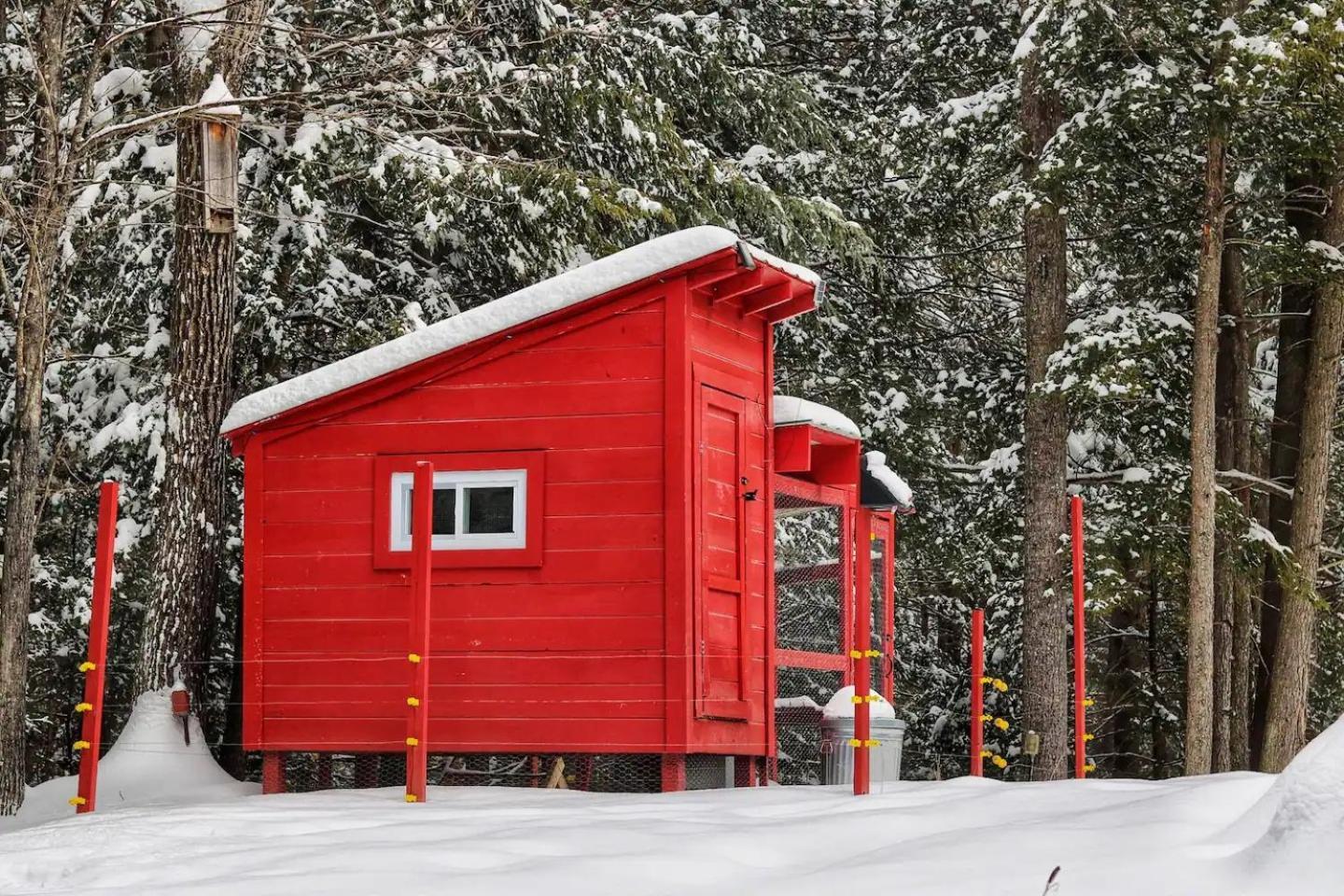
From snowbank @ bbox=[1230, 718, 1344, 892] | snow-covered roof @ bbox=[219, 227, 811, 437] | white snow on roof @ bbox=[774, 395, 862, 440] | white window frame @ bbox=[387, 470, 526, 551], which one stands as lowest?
snowbank @ bbox=[1230, 718, 1344, 892]

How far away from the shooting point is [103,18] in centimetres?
1075

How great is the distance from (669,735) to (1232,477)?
8658 millimetres

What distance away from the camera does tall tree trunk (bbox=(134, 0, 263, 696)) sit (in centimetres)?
1304

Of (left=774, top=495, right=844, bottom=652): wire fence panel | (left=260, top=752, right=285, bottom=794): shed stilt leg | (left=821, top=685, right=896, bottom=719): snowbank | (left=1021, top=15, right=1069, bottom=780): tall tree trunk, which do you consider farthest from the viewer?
(left=1021, top=15, right=1069, bottom=780): tall tree trunk

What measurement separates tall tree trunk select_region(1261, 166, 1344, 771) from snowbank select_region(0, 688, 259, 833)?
9.39m

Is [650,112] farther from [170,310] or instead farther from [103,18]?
[103,18]

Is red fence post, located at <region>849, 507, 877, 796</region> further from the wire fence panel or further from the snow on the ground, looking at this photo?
the wire fence panel

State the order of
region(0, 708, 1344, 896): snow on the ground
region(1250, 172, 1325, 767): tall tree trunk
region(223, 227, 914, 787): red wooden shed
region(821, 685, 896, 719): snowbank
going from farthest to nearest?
region(1250, 172, 1325, 767): tall tree trunk < region(821, 685, 896, 719): snowbank < region(223, 227, 914, 787): red wooden shed < region(0, 708, 1344, 896): snow on the ground

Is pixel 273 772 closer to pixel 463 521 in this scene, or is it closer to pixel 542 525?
pixel 463 521

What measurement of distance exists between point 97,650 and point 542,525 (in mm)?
2688

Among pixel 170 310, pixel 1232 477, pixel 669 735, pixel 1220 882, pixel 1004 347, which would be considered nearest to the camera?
pixel 1220 882

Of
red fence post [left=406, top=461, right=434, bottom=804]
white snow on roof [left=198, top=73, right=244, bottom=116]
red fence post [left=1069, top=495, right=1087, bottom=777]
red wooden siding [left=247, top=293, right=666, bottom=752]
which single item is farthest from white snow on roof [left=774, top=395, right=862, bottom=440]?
white snow on roof [left=198, top=73, right=244, bottom=116]

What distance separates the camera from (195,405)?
13422 mm

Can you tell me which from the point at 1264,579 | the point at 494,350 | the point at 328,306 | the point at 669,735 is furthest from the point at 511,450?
the point at 1264,579
